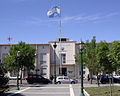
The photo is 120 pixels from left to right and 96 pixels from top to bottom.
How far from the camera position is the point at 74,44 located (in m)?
55.0

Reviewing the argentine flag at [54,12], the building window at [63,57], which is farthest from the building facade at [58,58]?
the argentine flag at [54,12]

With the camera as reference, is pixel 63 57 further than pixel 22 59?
Yes

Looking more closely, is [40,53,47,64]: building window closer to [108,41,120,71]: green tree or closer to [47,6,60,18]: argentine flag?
[47,6,60,18]: argentine flag

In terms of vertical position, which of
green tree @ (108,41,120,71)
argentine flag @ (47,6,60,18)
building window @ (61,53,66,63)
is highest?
argentine flag @ (47,6,60,18)

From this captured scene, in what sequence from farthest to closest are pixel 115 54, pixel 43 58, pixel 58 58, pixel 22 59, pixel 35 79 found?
pixel 58 58, pixel 43 58, pixel 35 79, pixel 22 59, pixel 115 54

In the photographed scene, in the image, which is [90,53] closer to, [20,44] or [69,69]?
[20,44]

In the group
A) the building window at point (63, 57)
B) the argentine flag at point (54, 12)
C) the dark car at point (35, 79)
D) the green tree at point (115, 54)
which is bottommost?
the dark car at point (35, 79)

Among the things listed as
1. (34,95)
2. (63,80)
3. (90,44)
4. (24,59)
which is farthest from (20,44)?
(34,95)

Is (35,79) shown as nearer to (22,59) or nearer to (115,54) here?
(22,59)

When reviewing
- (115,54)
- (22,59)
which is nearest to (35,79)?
(22,59)

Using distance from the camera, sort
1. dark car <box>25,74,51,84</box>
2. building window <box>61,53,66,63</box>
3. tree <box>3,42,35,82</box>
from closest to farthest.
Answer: tree <box>3,42,35,82</box>, dark car <box>25,74,51,84</box>, building window <box>61,53,66,63</box>

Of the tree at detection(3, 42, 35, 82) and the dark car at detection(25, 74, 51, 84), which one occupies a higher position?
the tree at detection(3, 42, 35, 82)

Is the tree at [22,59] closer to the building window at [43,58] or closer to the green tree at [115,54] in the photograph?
the building window at [43,58]

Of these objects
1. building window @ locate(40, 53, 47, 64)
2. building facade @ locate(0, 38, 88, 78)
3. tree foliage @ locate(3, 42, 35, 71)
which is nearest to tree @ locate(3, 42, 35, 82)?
tree foliage @ locate(3, 42, 35, 71)
